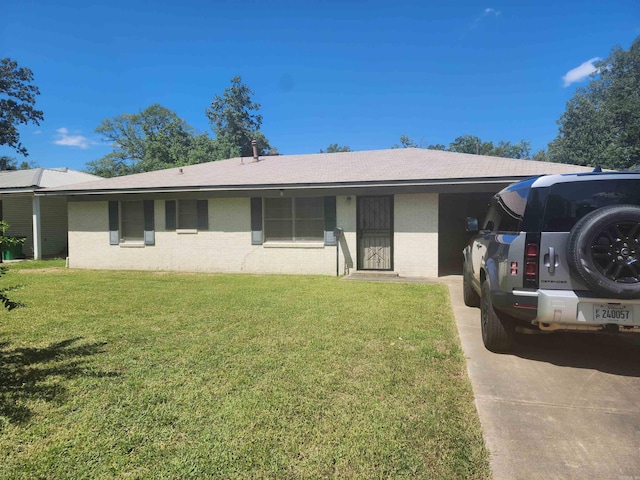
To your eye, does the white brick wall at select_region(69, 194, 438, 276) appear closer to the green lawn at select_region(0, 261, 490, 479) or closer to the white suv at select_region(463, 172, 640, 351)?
the green lawn at select_region(0, 261, 490, 479)

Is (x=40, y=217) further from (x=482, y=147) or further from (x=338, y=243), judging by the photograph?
(x=482, y=147)


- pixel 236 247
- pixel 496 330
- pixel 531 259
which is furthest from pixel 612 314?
pixel 236 247

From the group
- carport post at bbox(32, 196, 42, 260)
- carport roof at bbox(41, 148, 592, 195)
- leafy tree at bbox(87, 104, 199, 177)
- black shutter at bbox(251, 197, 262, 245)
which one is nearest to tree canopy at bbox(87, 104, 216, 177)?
leafy tree at bbox(87, 104, 199, 177)

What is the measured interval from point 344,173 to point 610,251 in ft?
28.0

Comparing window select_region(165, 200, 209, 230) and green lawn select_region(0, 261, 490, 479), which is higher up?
window select_region(165, 200, 209, 230)

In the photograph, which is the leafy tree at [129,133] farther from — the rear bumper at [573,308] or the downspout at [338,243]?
the rear bumper at [573,308]

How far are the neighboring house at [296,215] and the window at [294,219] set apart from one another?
1.2 inches

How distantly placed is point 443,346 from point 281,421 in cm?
249

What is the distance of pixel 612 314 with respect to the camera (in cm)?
327

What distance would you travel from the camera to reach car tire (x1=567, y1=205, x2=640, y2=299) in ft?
10.3

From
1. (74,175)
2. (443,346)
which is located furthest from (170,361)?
(74,175)

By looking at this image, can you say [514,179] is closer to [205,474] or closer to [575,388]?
[575,388]

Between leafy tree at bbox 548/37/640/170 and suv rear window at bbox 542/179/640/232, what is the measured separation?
37.0 m

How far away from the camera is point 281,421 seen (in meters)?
2.74
